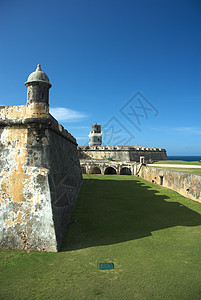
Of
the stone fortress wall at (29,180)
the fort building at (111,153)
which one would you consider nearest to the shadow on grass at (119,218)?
the stone fortress wall at (29,180)

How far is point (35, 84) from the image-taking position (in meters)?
7.24

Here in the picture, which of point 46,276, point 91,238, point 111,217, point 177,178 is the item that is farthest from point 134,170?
point 46,276

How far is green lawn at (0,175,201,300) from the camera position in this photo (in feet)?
13.6

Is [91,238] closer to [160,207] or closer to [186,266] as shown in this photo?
[186,266]

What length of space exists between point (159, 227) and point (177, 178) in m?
7.19

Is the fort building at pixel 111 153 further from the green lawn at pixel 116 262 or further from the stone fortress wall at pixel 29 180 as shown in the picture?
the stone fortress wall at pixel 29 180

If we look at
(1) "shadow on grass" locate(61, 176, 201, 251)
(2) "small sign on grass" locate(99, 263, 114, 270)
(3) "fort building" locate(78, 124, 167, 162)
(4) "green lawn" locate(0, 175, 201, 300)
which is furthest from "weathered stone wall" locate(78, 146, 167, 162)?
(2) "small sign on grass" locate(99, 263, 114, 270)

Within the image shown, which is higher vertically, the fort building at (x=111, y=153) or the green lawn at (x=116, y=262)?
the fort building at (x=111, y=153)

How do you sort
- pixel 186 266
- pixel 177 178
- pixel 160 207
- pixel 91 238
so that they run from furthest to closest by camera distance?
pixel 177 178, pixel 160 207, pixel 91 238, pixel 186 266

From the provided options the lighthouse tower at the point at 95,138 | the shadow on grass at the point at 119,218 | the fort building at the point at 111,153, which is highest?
the lighthouse tower at the point at 95,138

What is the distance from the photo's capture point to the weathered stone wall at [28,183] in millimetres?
6070

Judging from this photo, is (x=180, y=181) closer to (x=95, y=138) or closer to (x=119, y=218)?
(x=119, y=218)

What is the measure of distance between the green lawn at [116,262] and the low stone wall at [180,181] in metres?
2.94

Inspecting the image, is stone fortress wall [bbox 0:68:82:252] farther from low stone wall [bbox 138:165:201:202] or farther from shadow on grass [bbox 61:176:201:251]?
low stone wall [bbox 138:165:201:202]
